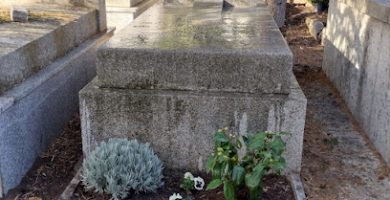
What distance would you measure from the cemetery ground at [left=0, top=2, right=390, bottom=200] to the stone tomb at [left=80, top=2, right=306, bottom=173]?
0.34 meters

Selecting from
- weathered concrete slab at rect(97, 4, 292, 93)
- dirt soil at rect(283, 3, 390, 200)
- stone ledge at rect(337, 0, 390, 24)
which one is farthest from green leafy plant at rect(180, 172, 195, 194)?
stone ledge at rect(337, 0, 390, 24)

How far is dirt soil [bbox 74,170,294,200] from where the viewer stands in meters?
3.42

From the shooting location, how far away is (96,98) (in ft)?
12.0

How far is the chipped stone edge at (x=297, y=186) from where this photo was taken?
345 cm

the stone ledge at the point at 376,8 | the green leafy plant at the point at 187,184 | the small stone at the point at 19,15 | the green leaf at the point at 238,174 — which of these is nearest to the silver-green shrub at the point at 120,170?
the green leafy plant at the point at 187,184

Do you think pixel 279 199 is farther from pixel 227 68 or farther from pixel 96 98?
pixel 96 98

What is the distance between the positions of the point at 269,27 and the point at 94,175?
229 cm

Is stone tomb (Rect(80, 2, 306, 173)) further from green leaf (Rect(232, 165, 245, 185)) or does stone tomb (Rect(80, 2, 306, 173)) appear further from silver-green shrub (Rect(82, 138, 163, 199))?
green leaf (Rect(232, 165, 245, 185))

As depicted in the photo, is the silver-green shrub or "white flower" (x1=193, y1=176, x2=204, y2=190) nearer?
the silver-green shrub

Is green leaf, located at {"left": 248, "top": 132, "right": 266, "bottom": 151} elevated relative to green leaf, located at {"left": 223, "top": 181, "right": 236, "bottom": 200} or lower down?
elevated

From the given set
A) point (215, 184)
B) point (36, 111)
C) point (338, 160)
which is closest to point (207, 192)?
point (215, 184)

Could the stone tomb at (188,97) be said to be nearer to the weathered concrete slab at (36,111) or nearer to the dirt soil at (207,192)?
the dirt soil at (207,192)

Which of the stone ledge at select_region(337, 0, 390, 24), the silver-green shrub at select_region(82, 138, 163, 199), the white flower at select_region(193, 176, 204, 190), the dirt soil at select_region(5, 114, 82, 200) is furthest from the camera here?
the stone ledge at select_region(337, 0, 390, 24)

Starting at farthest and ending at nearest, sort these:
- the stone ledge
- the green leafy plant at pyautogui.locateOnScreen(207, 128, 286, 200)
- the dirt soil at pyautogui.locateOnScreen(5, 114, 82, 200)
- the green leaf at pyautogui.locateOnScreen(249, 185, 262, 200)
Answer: the stone ledge
the dirt soil at pyautogui.locateOnScreen(5, 114, 82, 200)
the green leaf at pyautogui.locateOnScreen(249, 185, 262, 200)
the green leafy plant at pyautogui.locateOnScreen(207, 128, 286, 200)
